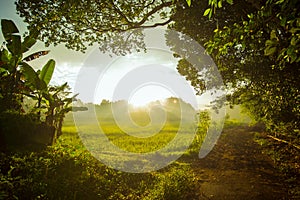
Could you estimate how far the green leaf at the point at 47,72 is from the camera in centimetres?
958

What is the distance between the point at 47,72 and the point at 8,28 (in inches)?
85.3

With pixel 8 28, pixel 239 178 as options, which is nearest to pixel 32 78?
pixel 8 28

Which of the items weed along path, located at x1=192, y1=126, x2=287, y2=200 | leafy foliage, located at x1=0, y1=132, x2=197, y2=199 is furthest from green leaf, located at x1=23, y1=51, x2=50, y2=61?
weed along path, located at x1=192, y1=126, x2=287, y2=200

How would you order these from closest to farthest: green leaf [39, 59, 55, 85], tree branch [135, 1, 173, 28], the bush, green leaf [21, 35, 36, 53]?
the bush < green leaf [21, 35, 36, 53] < green leaf [39, 59, 55, 85] < tree branch [135, 1, 173, 28]

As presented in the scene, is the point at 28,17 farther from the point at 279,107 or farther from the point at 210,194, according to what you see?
the point at 279,107

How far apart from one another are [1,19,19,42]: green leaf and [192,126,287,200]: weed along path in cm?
973

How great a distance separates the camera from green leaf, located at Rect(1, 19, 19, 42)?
8.72m

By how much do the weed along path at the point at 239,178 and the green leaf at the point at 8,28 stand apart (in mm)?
9726

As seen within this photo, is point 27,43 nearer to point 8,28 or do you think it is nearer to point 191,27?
point 8,28

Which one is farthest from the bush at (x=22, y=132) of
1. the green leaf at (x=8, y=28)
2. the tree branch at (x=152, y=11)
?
the tree branch at (x=152, y=11)

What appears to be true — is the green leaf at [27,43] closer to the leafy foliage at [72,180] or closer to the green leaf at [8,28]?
the green leaf at [8,28]

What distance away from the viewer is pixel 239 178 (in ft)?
34.6

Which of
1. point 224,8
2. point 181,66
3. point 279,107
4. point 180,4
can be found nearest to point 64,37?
point 180,4

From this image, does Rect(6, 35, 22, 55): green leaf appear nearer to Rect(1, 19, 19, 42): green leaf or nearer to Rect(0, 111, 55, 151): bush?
Rect(1, 19, 19, 42): green leaf
